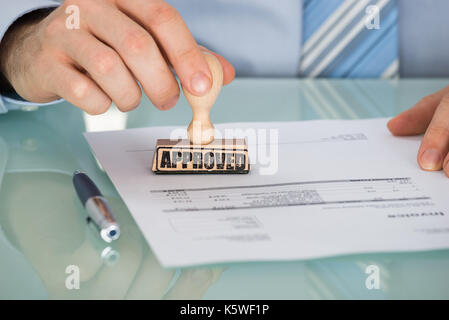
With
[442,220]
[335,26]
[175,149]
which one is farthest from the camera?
[335,26]

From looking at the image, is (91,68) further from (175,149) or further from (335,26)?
→ (335,26)

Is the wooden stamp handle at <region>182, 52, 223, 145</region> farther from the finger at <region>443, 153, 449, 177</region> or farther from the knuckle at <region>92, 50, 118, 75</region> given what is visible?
the finger at <region>443, 153, 449, 177</region>

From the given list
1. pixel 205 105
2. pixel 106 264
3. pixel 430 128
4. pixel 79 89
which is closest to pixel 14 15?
pixel 79 89

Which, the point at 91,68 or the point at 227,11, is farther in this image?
the point at 227,11

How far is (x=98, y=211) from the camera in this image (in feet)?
1.51

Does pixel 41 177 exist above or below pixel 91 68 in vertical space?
below

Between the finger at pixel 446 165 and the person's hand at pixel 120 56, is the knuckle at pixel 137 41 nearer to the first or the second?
the person's hand at pixel 120 56

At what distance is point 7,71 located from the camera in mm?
741

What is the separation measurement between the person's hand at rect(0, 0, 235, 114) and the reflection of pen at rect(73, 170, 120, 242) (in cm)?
12

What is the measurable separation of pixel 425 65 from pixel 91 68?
0.87 metres

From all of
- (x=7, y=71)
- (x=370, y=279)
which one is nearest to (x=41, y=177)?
(x=7, y=71)

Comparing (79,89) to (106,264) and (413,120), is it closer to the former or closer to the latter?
(106,264)

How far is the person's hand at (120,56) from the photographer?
560 millimetres
